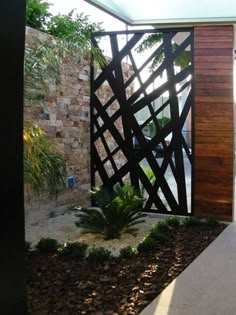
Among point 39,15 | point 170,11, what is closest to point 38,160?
point 39,15

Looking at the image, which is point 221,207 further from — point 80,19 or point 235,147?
point 80,19

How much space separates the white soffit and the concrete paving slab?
2.76 metres

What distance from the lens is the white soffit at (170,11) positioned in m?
4.76

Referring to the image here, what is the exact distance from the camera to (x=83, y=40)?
4.68m

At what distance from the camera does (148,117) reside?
19.9 ft

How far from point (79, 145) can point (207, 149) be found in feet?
6.04

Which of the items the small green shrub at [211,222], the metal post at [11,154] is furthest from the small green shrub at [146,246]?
the metal post at [11,154]

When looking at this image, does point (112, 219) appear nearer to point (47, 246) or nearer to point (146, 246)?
point (146, 246)

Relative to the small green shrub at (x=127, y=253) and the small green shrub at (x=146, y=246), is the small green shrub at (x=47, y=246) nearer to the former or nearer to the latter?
the small green shrub at (x=127, y=253)

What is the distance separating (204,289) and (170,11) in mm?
3417

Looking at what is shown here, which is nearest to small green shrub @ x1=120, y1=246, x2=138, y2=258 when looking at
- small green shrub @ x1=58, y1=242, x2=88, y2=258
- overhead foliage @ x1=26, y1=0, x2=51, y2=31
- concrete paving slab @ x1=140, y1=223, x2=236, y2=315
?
small green shrub @ x1=58, y1=242, x2=88, y2=258

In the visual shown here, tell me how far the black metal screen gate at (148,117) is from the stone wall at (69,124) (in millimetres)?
171

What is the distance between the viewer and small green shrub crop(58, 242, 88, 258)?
3824 millimetres

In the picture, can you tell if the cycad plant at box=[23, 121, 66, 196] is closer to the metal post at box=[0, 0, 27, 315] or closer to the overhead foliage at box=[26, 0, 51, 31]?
the metal post at box=[0, 0, 27, 315]
